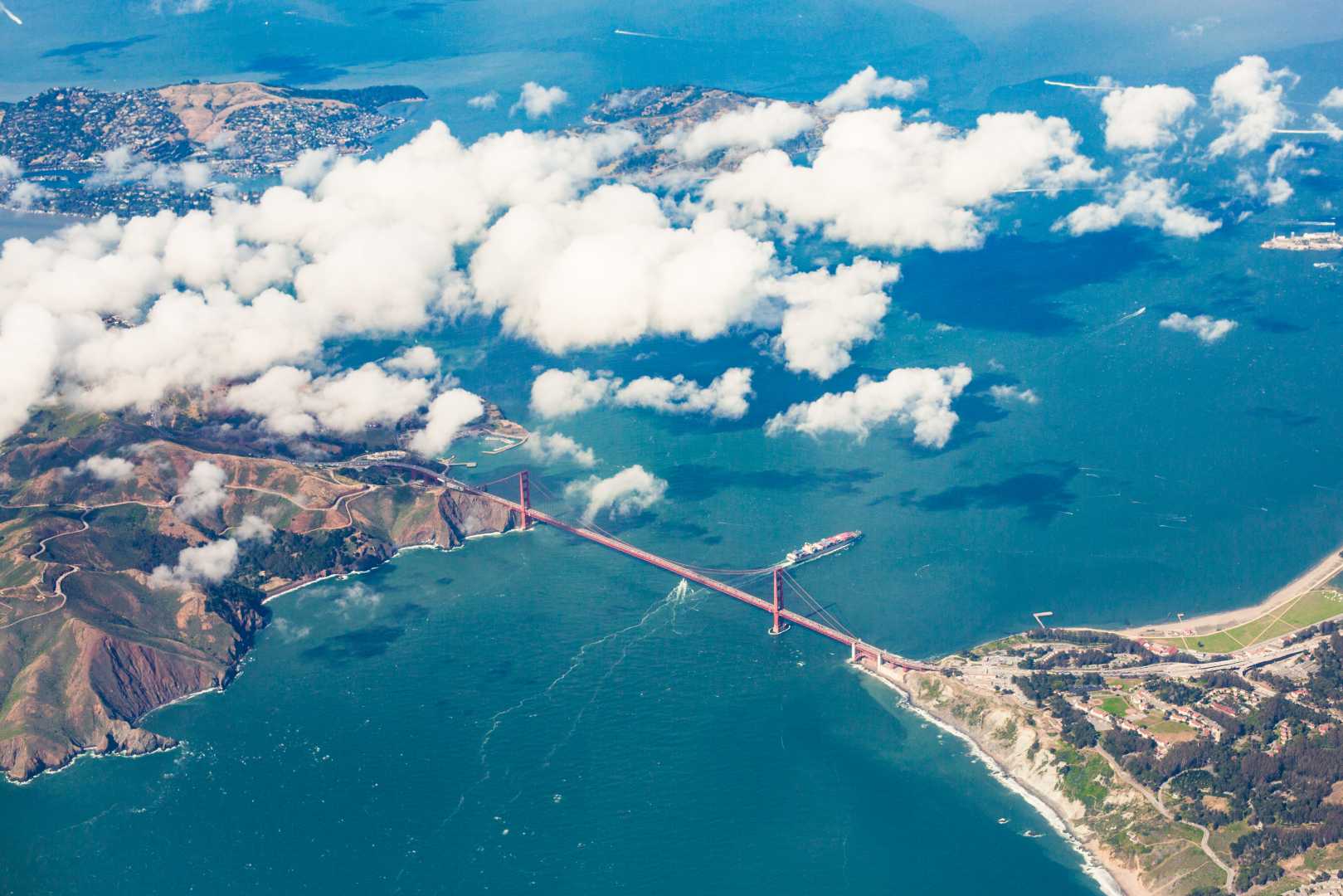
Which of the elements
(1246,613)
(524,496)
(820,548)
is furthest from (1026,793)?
(524,496)

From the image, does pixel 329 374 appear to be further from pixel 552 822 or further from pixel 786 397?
pixel 552 822

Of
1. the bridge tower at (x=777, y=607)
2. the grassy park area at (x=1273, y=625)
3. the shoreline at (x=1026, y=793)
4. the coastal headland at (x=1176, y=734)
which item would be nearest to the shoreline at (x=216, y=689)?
the bridge tower at (x=777, y=607)

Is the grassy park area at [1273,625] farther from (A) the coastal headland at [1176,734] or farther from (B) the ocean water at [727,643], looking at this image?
Result: (B) the ocean water at [727,643]

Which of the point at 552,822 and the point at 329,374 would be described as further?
the point at 329,374

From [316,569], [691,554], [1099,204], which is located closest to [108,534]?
[316,569]

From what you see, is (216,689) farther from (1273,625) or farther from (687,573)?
(1273,625)

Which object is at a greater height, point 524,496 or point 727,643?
point 524,496
